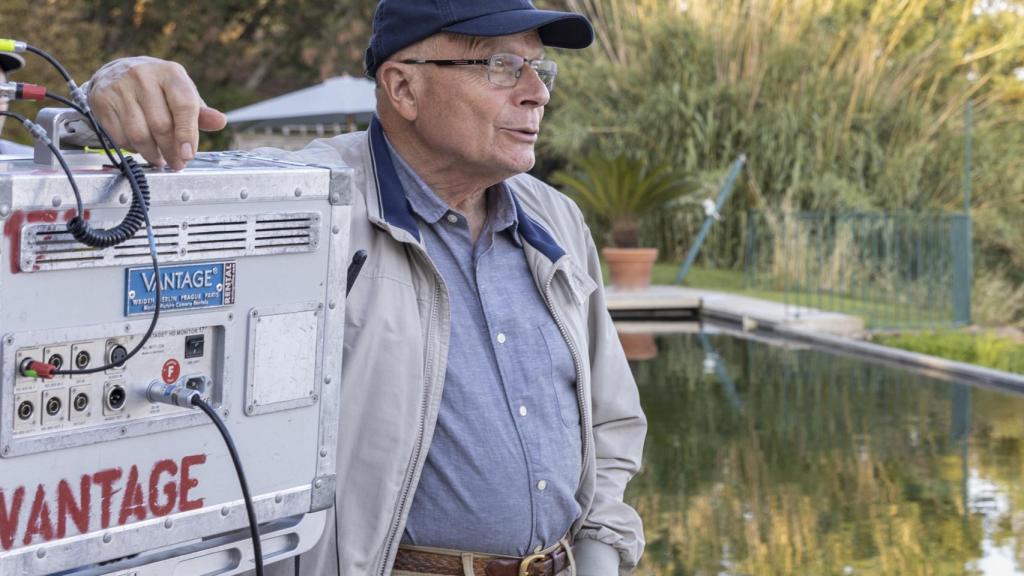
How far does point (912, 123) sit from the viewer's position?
2292 centimetres

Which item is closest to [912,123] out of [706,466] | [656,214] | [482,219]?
[656,214]

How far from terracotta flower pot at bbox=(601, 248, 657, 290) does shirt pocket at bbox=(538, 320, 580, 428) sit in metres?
14.9

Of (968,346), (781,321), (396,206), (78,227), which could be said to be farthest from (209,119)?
(781,321)

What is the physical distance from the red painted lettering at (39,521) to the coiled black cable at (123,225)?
266mm

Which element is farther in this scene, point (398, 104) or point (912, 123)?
point (912, 123)

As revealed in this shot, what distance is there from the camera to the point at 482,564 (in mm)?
2424

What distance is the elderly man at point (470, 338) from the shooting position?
225 centimetres

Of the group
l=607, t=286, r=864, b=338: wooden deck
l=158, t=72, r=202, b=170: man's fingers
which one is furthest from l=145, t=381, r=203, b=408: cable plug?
l=607, t=286, r=864, b=338: wooden deck

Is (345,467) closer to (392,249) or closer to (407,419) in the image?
(407,419)

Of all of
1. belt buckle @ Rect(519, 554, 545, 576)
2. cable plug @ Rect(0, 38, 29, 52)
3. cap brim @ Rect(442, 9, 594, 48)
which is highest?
cap brim @ Rect(442, 9, 594, 48)

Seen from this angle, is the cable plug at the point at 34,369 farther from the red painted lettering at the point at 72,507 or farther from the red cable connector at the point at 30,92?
the red cable connector at the point at 30,92

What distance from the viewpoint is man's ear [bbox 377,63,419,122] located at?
8.32 ft

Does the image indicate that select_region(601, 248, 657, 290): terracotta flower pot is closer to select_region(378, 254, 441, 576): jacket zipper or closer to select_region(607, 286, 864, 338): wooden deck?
select_region(607, 286, 864, 338): wooden deck

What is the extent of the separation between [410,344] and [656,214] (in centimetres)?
2023
